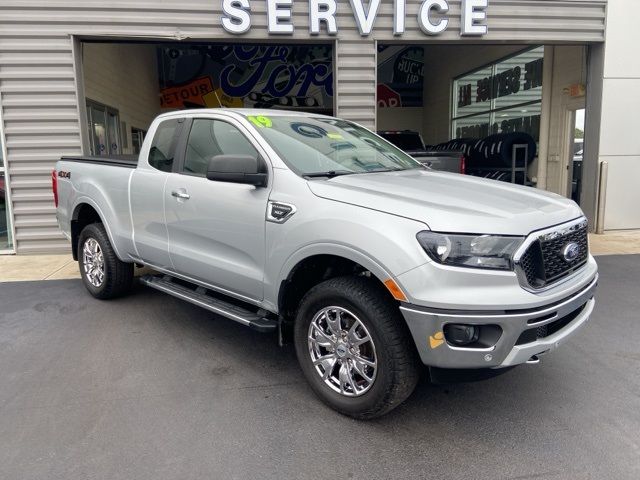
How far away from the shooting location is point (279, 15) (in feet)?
25.5

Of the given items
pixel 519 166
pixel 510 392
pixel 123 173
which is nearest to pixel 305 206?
pixel 510 392

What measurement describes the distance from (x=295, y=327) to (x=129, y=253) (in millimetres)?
2351

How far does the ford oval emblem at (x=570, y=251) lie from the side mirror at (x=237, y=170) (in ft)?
6.15

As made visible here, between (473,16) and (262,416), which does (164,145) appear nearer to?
(262,416)

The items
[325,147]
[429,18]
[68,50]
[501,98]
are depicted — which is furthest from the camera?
[501,98]

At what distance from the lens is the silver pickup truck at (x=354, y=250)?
2723 millimetres

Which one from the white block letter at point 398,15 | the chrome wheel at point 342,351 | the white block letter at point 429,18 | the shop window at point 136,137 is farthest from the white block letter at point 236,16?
the shop window at point 136,137

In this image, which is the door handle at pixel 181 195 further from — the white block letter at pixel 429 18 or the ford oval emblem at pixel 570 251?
the white block letter at pixel 429 18

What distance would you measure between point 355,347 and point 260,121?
1.88 meters

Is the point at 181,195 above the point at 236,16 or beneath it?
beneath

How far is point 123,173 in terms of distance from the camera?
496 cm

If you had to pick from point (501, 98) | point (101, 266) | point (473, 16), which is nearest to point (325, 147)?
point (101, 266)

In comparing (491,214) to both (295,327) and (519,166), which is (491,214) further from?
(519,166)

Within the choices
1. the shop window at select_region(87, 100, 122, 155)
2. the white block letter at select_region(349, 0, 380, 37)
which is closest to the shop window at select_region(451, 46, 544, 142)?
the white block letter at select_region(349, 0, 380, 37)
